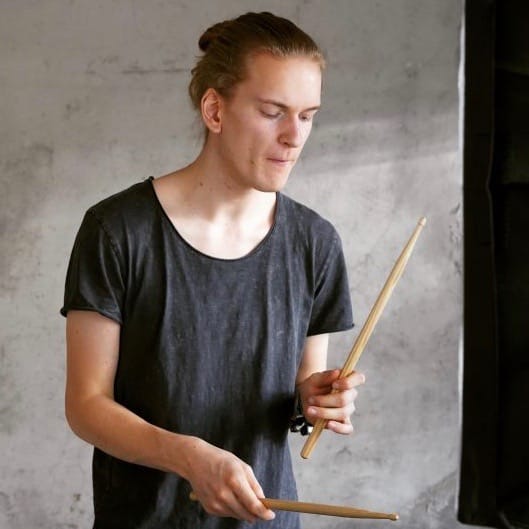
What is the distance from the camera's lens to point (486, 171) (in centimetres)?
64

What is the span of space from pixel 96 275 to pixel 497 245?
44.2 inches

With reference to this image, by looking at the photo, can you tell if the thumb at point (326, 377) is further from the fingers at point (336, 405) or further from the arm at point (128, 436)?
the arm at point (128, 436)

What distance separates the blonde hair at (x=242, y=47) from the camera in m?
1.70

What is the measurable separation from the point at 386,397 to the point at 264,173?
255 cm

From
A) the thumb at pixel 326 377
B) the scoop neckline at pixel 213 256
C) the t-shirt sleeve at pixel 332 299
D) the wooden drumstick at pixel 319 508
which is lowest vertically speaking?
the wooden drumstick at pixel 319 508

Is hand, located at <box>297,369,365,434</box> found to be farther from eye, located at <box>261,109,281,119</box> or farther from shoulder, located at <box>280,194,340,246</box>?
eye, located at <box>261,109,281,119</box>

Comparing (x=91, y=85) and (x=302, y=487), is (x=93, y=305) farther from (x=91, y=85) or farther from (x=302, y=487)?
(x=302, y=487)

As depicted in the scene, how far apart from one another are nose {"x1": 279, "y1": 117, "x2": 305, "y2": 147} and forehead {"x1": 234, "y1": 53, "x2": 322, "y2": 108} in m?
0.03

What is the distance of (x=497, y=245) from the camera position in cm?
65

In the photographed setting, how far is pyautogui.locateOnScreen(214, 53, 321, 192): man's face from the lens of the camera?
1.67 metres

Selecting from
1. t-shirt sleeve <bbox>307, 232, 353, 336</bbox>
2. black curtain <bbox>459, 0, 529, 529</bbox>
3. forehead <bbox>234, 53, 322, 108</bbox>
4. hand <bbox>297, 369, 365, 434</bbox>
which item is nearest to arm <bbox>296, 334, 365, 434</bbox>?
hand <bbox>297, 369, 365, 434</bbox>

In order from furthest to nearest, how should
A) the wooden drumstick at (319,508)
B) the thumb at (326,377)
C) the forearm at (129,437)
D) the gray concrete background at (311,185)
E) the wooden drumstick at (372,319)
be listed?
the gray concrete background at (311,185) → the thumb at (326,377) → the wooden drumstick at (372,319) → the forearm at (129,437) → the wooden drumstick at (319,508)

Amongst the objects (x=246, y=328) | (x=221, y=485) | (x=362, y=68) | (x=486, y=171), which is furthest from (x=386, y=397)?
(x=486, y=171)

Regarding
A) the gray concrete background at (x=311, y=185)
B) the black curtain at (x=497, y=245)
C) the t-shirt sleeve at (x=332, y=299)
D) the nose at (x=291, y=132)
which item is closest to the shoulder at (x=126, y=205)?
the nose at (x=291, y=132)
